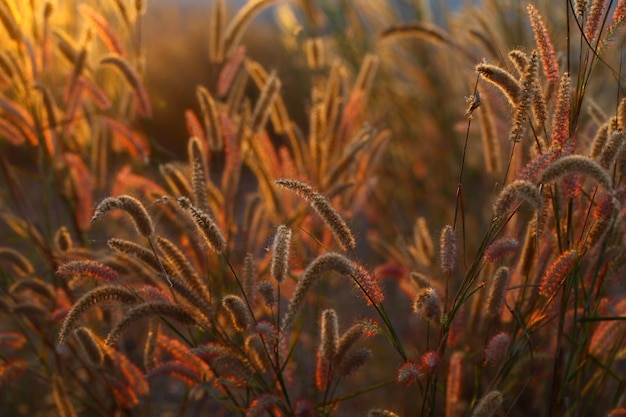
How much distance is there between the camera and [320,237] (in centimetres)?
228

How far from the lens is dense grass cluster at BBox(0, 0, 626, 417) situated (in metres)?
1.39

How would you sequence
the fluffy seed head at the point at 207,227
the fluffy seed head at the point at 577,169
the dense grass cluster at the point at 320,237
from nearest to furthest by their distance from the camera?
1. the fluffy seed head at the point at 577,169
2. the fluffy seed head at the point at 207,227
3. the dense grass cluster at the point at 320,237

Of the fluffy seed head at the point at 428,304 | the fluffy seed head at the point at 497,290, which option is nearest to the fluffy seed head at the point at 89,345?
the fluffy seed head at the point at 428,304

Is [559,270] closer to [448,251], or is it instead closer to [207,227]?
[448,251]

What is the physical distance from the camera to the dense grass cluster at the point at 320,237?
4.55 ft

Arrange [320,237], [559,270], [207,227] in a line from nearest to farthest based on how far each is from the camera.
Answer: [207,227]
[559,270]
[320,237]

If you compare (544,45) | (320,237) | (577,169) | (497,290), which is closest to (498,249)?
(497,290)

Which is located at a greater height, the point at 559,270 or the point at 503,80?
the point at 503,80

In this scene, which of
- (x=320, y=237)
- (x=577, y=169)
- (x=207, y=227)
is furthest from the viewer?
(x=320, y=237)

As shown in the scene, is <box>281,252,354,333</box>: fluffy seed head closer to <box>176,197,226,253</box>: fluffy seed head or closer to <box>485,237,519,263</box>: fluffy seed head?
Result: <box>176,197,226,253</box>: fluffy seed head

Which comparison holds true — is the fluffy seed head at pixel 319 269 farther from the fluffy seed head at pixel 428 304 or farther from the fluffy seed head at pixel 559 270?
the fluffy seed head at pixel 559 270

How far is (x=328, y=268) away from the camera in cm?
125

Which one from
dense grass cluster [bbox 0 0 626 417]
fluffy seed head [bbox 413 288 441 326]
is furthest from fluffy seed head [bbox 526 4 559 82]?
fluffy seed head [bbox 413 288 441 326]

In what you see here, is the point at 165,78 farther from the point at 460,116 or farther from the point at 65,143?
the point at 65,143
